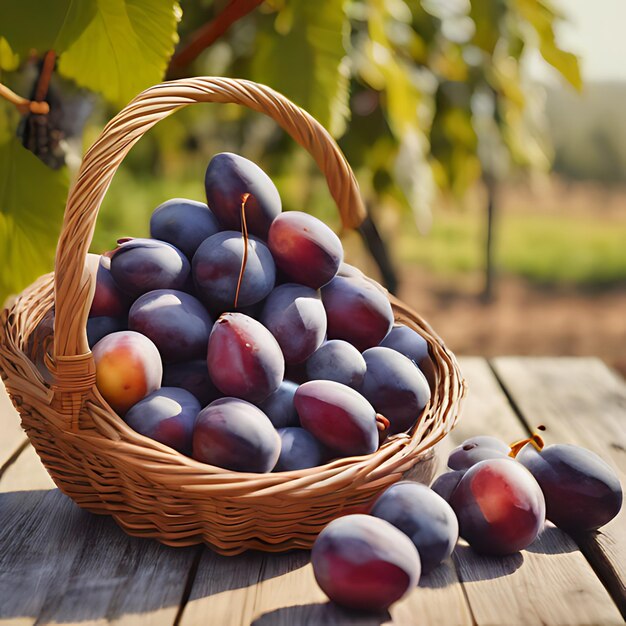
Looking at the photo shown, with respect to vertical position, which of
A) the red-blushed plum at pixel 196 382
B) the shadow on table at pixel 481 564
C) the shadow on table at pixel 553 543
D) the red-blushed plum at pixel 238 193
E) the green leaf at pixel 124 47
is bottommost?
the shadow on table at pixel 553 543

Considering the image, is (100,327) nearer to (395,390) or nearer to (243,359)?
(243,359)

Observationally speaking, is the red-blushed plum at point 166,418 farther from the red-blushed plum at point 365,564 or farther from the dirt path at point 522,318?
the dirt path at point 522,318

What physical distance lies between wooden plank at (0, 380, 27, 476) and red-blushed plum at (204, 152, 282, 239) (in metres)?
0.47

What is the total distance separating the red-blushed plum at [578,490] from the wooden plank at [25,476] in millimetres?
641

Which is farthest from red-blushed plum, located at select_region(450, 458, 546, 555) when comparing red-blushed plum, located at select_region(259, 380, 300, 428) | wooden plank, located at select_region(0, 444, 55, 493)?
wooden plank, located at select_region(0, 444, 55, 493)

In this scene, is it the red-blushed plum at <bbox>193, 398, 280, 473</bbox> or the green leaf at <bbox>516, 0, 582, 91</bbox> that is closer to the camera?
the red-blushed plum at <bbox>193, 398, 280, 473</bbox>

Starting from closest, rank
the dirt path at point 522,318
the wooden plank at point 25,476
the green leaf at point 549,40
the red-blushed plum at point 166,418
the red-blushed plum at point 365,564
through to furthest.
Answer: the red-blushed plum at point 365,564, the red-blushed plum at point 166,418, the wooden plank at point 25,476, the green leaf at point 549,40, the dirt path at point 522,318

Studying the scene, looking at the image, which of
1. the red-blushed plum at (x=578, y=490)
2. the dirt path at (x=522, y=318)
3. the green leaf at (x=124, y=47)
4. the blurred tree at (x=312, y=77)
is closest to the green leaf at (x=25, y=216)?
the blurred tree at (x=312, y=77)

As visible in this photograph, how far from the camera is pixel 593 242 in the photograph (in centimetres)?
795

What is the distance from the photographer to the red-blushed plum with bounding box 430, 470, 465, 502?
3.17 feet

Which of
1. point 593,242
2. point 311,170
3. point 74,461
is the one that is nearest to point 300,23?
point 74,461

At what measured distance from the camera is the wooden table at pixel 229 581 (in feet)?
2.63

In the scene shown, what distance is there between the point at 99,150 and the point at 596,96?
852 centimetres

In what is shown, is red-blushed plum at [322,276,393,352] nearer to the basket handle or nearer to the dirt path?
the basket handle
